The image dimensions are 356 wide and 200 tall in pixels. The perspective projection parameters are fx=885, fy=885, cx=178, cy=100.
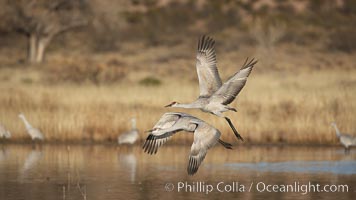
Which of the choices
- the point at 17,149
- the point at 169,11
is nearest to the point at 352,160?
the point at 17,149

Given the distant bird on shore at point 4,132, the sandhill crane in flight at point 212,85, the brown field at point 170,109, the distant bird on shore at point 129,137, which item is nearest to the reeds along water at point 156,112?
the brown field at point 170,109

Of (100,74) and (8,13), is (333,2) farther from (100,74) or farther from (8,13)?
(100,74)

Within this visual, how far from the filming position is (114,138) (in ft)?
54.2

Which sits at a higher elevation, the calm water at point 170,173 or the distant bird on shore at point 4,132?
the distant bird on shore at point 4,132

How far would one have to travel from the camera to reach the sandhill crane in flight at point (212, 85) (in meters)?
10.9

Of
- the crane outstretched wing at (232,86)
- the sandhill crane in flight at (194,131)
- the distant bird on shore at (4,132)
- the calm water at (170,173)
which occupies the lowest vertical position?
A: the calm water at (170,173)

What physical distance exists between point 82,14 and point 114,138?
17.5 metres

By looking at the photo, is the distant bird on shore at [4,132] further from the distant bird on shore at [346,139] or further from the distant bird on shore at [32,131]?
the distant bird on shore at [346,139]

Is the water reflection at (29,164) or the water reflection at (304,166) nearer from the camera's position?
the water reflection at (29,164)

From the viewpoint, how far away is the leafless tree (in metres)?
32.1

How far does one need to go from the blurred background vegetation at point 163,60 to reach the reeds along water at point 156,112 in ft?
0.08

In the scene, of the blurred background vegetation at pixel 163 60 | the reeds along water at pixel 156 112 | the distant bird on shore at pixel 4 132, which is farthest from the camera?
the blurred background vegetation at pixel 163 60

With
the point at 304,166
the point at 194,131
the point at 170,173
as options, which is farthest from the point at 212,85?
the point at 304,166

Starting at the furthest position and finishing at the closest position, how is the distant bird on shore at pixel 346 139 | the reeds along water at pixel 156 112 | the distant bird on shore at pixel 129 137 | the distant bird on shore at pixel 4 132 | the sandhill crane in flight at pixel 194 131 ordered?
the reeds along water at pixel 156 112 < the distant bird on shore at pixel 4 132 < the distant bird on shore at pixel 129 137 < the distant bird on shore at pixel 346 139 < the sandhill crane in flight at pixel 194 131
